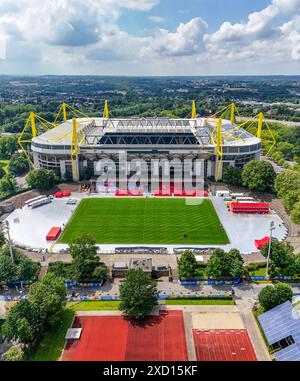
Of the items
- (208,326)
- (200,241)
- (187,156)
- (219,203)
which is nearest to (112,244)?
(200,241)

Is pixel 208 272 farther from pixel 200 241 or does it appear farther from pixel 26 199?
pixel 26 199

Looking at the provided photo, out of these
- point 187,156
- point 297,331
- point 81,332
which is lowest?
point 81,332

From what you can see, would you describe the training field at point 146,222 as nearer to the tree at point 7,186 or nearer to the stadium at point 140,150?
the stadium at point 140,150

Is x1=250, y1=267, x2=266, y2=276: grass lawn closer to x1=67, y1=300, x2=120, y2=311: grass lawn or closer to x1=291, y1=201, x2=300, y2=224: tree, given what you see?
x1=291, y1=201, x2=300, y2=224: tree

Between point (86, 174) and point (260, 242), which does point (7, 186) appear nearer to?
point (86, 174)

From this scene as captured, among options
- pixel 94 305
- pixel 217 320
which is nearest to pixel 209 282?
pixel 217 320

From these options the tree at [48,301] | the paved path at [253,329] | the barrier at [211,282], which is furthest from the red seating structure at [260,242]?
the tree at [48,301]
